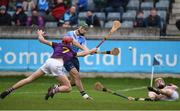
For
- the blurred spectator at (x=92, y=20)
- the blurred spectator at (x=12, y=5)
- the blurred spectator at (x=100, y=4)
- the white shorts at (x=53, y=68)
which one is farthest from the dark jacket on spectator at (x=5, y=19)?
the white shorts at (x=53, y=68)

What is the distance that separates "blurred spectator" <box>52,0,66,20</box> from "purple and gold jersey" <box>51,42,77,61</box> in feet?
37.0

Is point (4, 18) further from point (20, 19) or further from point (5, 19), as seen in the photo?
point (20, 19)

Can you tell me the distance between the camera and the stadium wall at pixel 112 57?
2916 cm

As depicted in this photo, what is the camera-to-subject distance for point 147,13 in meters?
32.0

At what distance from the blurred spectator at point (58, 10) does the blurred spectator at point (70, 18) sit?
0.68 m

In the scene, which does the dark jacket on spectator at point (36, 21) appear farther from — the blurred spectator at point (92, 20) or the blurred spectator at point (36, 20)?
the blurred spectator at point (92, 20)

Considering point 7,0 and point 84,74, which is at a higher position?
point 7,0

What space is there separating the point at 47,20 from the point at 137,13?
11.4 ft

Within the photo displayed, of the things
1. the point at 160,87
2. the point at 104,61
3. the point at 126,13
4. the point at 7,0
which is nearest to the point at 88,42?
the point at 104,61

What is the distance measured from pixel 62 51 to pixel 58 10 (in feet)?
37.8

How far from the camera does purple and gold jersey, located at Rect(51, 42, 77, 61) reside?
67.8 feet

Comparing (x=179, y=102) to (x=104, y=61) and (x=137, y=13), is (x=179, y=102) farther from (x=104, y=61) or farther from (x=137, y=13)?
(x=137, y=13)

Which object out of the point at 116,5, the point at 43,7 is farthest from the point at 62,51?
the point at 43,7

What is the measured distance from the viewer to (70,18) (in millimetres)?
31094
